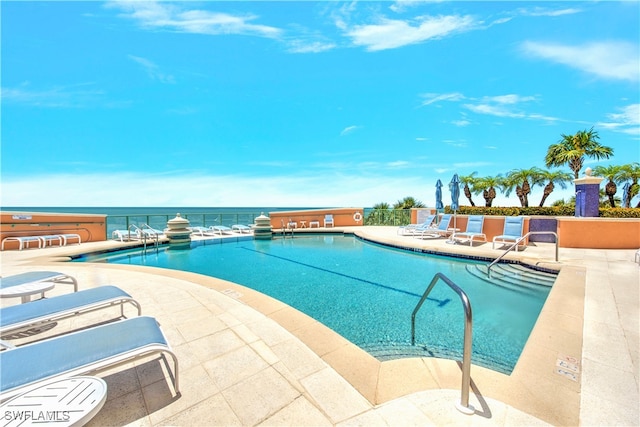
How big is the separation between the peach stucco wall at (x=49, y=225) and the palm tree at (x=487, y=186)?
23.2 meters

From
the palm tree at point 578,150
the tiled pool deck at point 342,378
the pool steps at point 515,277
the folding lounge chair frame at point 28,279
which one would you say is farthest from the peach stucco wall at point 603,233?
the palm tree at point 578,150

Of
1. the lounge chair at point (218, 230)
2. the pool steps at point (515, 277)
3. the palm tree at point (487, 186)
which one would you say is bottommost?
the pool steps at point (515, 277)

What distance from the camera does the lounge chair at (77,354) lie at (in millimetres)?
1544

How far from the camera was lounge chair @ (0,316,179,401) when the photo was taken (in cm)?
154

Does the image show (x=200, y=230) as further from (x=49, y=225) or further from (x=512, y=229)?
(x=512, y=229)

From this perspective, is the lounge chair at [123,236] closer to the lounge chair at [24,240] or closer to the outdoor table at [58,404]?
the lounge chair at [24,240]

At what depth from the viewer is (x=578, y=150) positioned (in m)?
17.5

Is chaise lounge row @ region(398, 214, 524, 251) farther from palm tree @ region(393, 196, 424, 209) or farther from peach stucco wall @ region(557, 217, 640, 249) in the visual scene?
palm tree @ region(393, 196, 424, 209)

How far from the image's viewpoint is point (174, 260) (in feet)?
28.0

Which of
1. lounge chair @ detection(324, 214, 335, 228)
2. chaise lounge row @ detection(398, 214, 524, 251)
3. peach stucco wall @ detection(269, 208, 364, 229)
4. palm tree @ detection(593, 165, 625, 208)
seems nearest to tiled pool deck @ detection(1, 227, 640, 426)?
chaise lounge row @ detection(398, 214, 524, 251)

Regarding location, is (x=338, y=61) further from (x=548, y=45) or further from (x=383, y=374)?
(x=383, y=374)

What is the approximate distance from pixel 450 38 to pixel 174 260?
469 inches

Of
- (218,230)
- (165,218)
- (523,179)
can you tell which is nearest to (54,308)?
(218,230)

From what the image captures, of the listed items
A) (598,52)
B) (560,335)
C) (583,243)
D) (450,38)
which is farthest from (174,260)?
(598,52)
